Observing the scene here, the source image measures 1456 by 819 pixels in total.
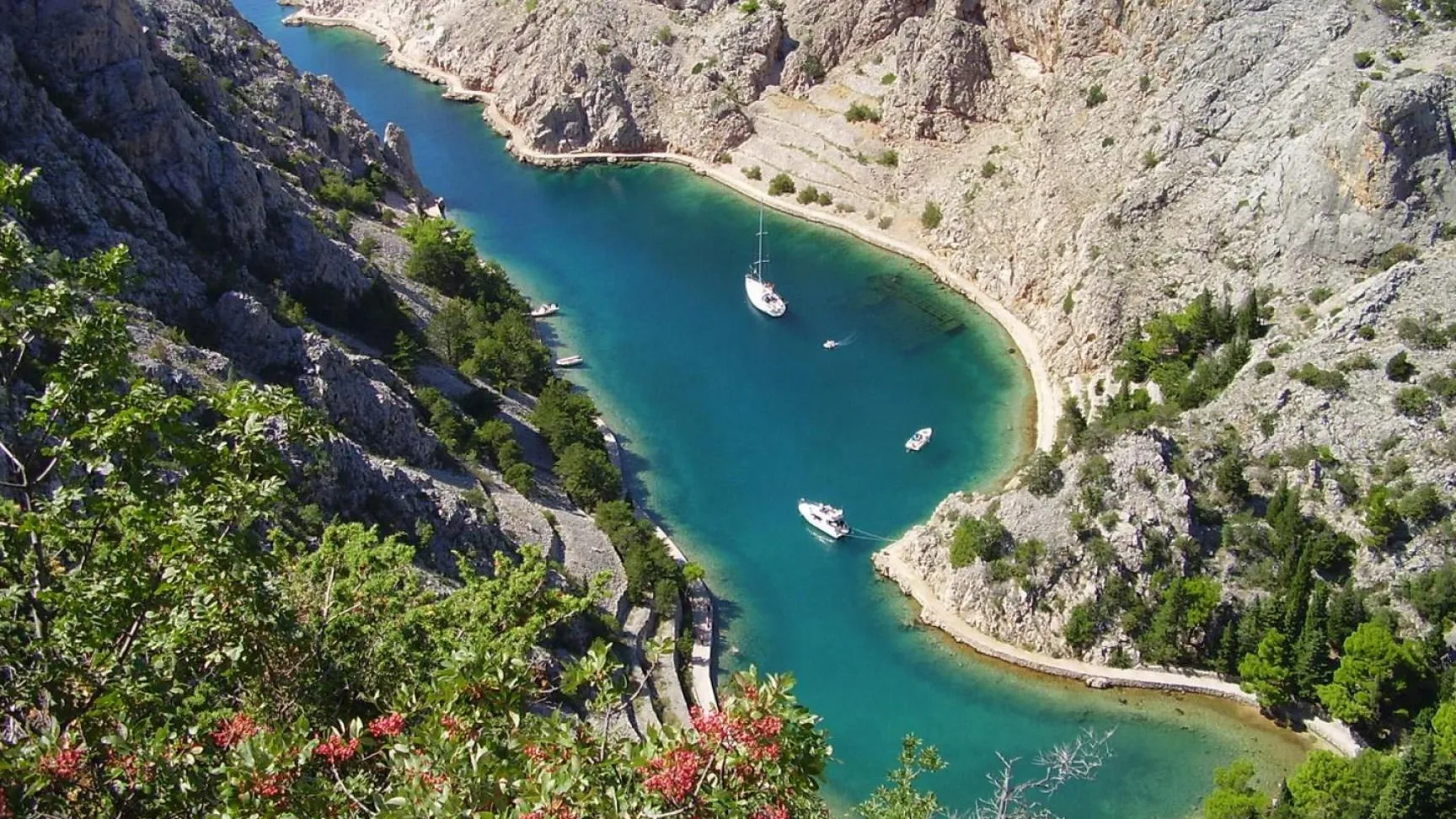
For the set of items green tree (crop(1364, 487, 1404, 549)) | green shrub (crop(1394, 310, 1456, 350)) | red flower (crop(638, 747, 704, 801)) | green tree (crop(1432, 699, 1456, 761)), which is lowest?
green tree (crop(1432, 699, 1456, 761))

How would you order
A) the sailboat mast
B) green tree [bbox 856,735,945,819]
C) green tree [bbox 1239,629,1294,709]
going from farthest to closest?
1. the sailboat mast
2. green tree [bbox 1239,629,1294,709]
3. green tree [bbox 856,735,945,819]

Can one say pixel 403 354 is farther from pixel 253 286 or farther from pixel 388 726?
pixel 388 726

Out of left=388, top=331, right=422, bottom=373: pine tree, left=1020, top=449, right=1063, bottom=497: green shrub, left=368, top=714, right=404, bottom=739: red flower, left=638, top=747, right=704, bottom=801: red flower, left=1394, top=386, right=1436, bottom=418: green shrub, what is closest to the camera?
left=638, top=747, right=704, bottom=801: red flower

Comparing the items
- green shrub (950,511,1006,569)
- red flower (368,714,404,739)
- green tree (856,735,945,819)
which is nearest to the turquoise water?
green shrub (950,511,1006,569)

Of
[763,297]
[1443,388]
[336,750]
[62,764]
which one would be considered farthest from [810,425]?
[62,764]

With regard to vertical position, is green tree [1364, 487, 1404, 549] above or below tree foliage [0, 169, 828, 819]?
above

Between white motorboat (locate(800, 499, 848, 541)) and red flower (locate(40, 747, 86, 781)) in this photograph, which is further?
white motorboat (locate(800, 499, 848, 541))

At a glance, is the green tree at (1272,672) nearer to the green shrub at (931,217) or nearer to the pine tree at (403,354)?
the pine tree at (403,354)

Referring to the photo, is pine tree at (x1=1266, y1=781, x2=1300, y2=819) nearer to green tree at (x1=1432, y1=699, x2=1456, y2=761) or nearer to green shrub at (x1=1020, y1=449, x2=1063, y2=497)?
green tree at (x1=1432, y1=699, x2=1456, y2=761)
